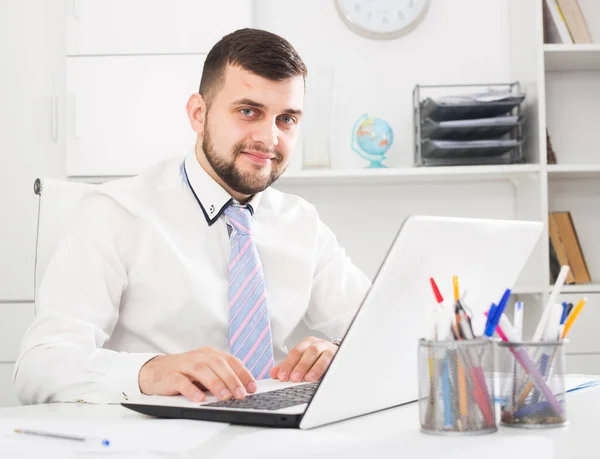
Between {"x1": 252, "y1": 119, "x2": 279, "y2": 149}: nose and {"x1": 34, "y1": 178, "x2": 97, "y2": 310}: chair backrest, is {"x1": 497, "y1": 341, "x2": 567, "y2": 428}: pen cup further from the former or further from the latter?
{"x1": 34, "y1": 178, "x2": 97, "y2": 310}: chair backrest

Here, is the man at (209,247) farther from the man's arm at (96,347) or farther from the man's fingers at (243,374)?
the man's fingers at (243,374)

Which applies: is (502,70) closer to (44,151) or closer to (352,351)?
(44,151)

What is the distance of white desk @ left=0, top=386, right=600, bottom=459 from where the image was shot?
2.38 feet

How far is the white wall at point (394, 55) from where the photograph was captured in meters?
2.82

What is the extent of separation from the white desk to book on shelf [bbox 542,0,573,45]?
2.01m

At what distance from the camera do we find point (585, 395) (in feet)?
3.51

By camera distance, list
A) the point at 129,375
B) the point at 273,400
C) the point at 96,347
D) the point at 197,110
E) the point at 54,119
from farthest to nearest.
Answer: the point at 54,119
the point at 197,110
the point at 96,347
the point at 129,375
the point at 273,400

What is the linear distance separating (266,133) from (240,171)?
89 mm

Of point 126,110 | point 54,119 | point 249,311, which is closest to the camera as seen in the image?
point 249,311

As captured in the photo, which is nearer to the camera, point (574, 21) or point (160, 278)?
point (160, 278)

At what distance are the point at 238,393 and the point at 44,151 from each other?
206 centimetres

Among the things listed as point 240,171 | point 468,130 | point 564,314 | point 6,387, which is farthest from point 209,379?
point 6,387

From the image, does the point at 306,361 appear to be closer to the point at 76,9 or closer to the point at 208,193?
the point at 208,193

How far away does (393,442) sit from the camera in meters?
0.78
